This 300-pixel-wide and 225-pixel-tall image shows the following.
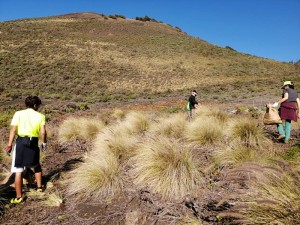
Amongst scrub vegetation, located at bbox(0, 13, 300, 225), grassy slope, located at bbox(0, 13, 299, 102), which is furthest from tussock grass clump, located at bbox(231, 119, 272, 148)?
grassy slope, located at bbox(0, 13, 299, 102)

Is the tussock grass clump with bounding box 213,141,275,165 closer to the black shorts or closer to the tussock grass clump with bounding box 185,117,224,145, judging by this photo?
the tussock grass clump with bounding box 185,117,224,145

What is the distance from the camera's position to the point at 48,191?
639cm

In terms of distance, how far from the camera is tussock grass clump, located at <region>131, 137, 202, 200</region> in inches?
220

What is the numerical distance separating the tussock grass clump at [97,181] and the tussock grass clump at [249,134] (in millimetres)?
3593

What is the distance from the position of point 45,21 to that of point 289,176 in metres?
72.3

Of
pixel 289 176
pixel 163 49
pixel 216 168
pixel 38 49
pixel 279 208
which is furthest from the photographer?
pixel 163 49

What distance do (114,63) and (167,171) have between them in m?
47.2

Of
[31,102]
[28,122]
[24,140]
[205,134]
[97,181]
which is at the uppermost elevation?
[31,102]

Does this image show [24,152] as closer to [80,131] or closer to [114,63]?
[80,131]

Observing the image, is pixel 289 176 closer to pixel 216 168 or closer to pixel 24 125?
pixel 216 168

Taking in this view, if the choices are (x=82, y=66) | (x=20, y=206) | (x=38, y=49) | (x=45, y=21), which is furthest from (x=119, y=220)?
(x=45, y=21)

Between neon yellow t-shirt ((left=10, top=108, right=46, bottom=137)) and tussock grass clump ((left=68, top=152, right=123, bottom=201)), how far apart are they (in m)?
1.21

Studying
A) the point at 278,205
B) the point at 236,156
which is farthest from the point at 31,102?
the point at 278,205

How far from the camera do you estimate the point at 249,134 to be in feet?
28.1
